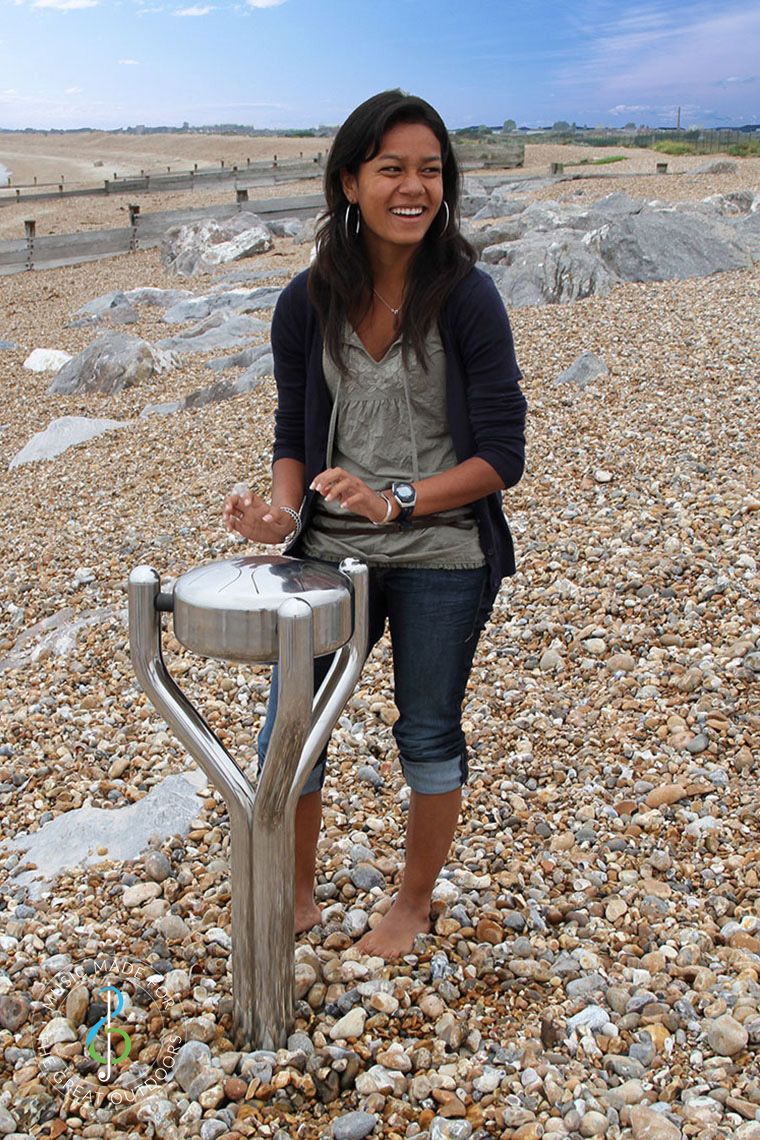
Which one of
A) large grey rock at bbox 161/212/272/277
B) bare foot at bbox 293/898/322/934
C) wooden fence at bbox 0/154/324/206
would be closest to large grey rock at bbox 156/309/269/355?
large grey rock at bbox 161/212/272/277

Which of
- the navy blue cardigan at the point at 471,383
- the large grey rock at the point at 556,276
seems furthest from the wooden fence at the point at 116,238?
the navy blue cardigan at the point at 471,383

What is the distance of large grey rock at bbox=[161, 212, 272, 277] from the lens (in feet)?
62.8

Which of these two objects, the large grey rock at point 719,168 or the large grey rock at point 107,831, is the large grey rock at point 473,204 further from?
the large grey rock at point 107,831

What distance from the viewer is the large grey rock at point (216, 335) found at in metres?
12.4

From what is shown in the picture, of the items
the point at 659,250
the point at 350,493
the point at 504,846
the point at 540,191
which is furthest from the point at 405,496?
the point at 540,191

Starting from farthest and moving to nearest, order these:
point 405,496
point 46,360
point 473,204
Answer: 1. point 473,204
2. point 46,360
3. point 405,496

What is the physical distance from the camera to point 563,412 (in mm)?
7414

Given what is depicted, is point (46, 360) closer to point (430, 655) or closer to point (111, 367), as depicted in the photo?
point (111, 367)

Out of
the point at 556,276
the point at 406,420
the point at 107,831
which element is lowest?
the point at 107,831

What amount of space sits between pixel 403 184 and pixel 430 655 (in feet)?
3.41

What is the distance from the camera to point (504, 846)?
3.36 meters

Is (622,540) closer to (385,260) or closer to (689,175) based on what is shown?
(385,260)

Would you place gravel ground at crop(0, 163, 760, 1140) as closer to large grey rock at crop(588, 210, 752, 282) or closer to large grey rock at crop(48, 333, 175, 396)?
large grey rock at crop(48, 333, 175, 396)

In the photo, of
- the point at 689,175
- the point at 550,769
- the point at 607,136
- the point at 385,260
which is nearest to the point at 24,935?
the point at 550,769
